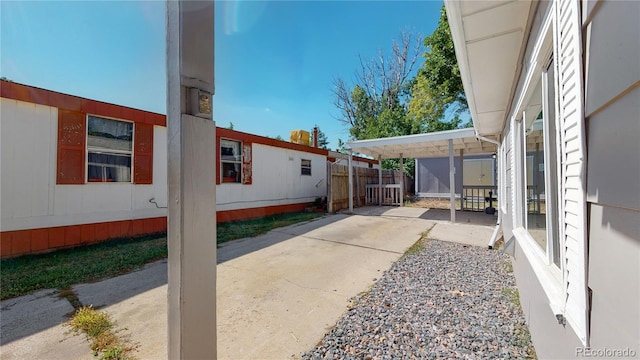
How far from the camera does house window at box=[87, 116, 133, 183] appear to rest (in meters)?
4.97

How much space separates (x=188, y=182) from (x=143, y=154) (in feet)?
19.6

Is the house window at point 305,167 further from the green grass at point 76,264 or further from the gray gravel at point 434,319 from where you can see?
the gray gravel at point 434,319

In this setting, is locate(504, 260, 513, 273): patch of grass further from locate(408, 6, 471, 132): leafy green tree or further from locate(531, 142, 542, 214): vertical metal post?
locate(408, 6, 471, 132): leafy green tree

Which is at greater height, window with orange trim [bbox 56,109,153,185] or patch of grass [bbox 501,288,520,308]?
window with orange trim [bbox 56,109,153,185]

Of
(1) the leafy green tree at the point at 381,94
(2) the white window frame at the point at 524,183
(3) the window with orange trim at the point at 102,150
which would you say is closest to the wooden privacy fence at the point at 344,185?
(3) the window with orange trim at the point at 102,150

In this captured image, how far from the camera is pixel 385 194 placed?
10.9 metres

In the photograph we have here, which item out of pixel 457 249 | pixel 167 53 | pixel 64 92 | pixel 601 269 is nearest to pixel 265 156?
pixel 64 92

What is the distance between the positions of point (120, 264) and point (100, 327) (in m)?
1.94

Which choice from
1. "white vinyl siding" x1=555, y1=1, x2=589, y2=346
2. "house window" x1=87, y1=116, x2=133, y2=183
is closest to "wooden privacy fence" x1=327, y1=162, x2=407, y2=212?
"house window" x1=87, y1=116, x2=133, y2=183

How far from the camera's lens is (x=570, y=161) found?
1.04m

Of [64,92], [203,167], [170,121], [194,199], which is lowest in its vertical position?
[194,199]

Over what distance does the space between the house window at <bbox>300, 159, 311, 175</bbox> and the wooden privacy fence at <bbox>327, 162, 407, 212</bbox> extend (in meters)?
1.43

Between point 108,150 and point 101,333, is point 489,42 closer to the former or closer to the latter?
point 101,333

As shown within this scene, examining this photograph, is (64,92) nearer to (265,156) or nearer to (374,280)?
(265,156)
